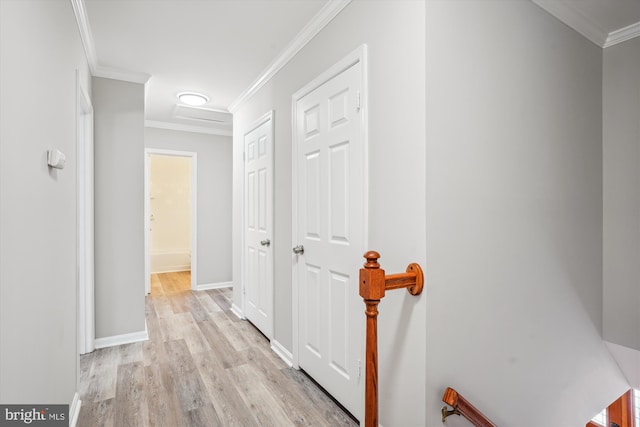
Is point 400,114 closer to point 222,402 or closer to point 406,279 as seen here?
point 406,279

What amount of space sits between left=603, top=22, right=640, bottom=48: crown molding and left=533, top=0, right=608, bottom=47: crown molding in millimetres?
37

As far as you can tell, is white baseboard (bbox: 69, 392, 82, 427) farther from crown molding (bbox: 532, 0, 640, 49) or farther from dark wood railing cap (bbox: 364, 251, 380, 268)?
crown molding (bbox: 532, 0, 640, 49)

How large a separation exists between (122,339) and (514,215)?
339cm

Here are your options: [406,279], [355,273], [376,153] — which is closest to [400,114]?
[376,153]

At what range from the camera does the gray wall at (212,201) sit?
5188 millimetres

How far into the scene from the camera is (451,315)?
1567 mm

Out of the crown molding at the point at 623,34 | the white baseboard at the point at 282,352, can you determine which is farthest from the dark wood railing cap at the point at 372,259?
the crown molding at the point at 623,34

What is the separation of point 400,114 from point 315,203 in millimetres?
919

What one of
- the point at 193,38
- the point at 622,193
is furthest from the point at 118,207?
A: the point at 622,193

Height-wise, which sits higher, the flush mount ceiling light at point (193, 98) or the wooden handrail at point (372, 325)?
the flush mount ceiling light at point (193, 98)

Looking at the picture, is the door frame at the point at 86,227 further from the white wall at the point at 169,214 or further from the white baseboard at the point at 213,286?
the white wall at the point at 169,214

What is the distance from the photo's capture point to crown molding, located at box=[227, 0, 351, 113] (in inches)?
82.6

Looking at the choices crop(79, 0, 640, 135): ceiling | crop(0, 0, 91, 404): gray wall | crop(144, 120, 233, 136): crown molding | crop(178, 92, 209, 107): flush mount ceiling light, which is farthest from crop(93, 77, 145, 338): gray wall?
crop(144, 120, 233, 136): crown molding

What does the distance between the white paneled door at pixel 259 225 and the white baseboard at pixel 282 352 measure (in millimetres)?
123
